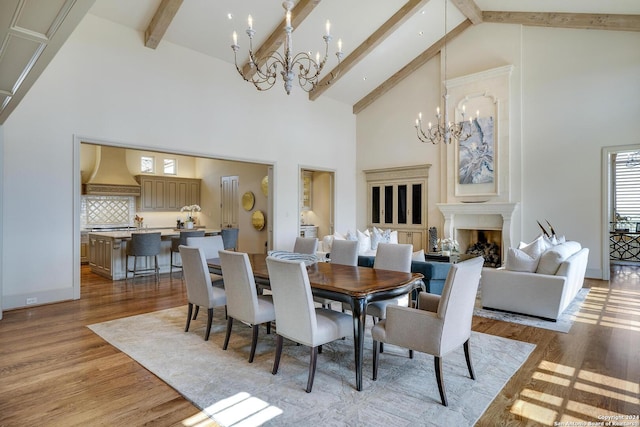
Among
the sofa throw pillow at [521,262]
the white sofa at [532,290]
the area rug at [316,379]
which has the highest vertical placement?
the sofa throw pillow at [521,262]

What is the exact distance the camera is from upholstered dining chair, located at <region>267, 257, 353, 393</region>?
245 cm

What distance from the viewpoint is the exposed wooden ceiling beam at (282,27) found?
5.60 metres

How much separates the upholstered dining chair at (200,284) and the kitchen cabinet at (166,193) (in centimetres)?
695

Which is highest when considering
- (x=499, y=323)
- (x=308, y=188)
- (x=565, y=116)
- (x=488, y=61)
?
(x=488, y=61)

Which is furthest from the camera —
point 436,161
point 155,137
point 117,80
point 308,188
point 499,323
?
point 308,188

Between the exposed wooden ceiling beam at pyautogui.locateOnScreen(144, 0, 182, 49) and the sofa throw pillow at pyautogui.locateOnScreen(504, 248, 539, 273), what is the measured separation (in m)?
5.57

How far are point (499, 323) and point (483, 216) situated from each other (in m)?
4.16

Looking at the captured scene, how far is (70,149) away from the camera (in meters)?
4.98

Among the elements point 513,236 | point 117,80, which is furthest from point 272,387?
point 513,236

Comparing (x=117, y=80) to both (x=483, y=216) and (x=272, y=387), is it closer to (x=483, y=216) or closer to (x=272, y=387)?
(x=272, y=387)

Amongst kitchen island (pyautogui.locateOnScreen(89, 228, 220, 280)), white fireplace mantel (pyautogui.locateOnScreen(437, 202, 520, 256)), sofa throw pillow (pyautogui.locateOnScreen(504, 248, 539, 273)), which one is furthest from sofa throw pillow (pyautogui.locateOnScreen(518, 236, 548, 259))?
kitchen island (pyautogui.locateOnScreen(89, 228, 220, 280))

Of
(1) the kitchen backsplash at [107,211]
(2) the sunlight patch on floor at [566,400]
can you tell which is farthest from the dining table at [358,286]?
(1) the kitchen backsplash at [107,211]

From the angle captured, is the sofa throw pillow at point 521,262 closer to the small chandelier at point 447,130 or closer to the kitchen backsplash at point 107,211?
the small chandelier at point 447,130

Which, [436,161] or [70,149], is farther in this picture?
[436,161]
